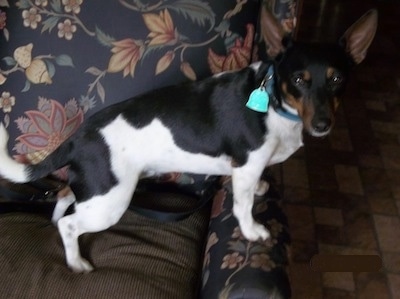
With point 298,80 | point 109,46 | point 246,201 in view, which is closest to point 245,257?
point 246,201

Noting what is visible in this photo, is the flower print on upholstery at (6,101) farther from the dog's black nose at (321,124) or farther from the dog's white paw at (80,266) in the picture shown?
the dog's black nose at (321,124)

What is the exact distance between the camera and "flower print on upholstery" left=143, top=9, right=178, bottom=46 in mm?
1330

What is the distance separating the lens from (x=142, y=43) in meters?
1.34

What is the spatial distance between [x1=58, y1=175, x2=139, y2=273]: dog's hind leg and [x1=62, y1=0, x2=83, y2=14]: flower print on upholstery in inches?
16.9

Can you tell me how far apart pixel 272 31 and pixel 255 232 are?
43 cm

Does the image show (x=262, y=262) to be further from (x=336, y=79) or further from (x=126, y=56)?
(x=126, y=56)

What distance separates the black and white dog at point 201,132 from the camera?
3.83 feet

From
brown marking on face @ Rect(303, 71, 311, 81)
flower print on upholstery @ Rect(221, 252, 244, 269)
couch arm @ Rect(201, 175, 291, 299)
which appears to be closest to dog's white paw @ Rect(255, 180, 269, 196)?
couch arm @ Rect(201, 175, 291, 299)

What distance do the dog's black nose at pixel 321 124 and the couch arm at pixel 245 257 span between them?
10.1 inches

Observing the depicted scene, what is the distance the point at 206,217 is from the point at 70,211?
345mm

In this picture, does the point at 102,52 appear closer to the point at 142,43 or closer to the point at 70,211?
the point at 142,43

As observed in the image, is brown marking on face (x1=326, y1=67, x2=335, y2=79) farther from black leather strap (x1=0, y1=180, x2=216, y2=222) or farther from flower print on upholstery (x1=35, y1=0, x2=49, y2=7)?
flower print on upholstery (x1=35, y1=0, x2=49, y2=7)

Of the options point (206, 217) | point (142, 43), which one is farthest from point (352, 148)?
point (142, 43)

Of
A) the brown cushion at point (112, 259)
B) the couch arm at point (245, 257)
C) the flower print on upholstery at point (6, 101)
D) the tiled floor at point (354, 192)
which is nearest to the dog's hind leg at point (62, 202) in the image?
the brown cushion at point (112, 259)
